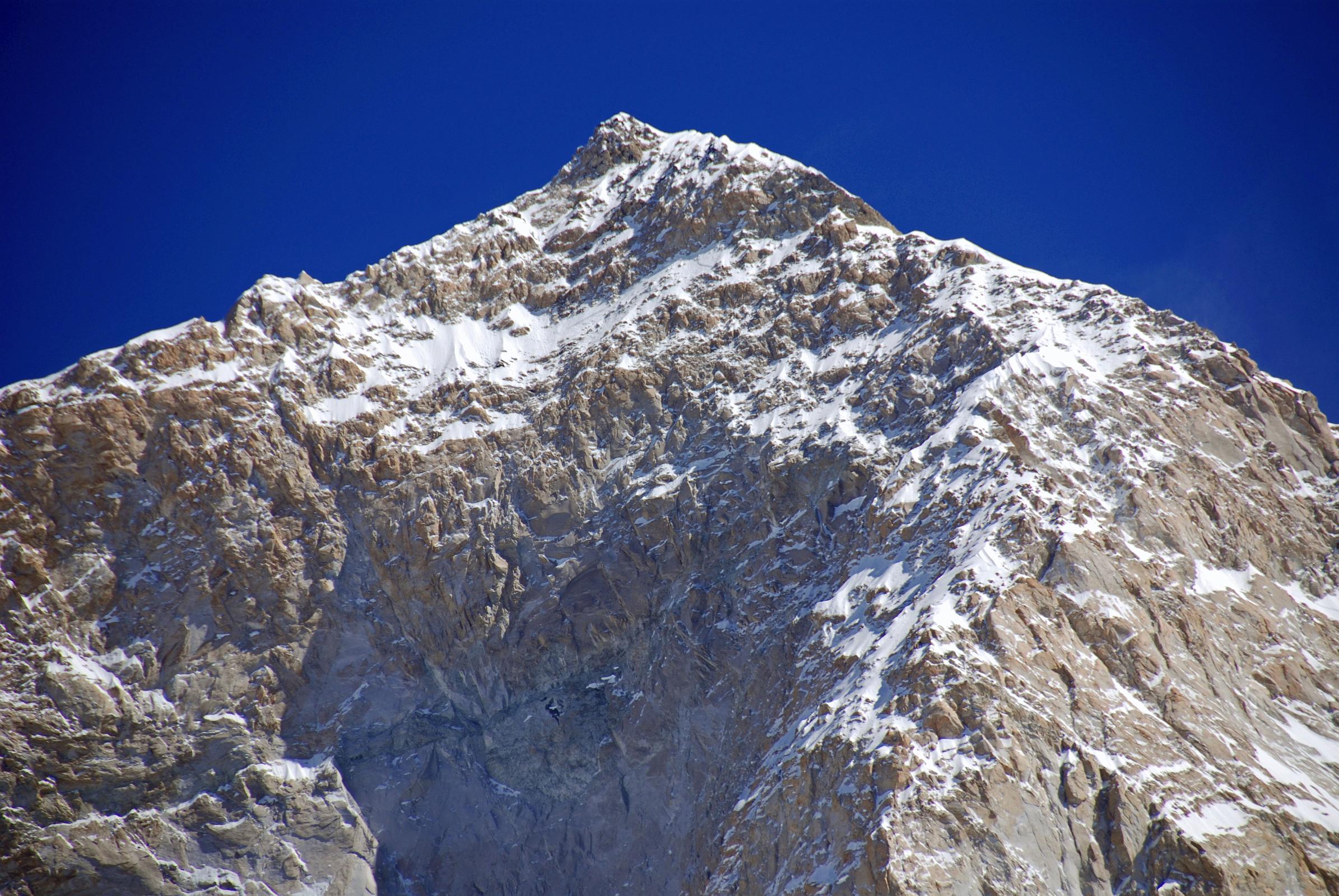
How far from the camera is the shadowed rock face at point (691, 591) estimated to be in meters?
84.9

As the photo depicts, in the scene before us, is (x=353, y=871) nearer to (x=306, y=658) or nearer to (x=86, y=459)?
(x=306, y=658)

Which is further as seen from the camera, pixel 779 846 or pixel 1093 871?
pixel 779 846

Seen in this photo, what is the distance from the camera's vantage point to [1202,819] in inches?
3172

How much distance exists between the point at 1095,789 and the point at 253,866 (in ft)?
215

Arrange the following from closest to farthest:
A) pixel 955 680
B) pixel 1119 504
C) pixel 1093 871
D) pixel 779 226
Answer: pixel 1093 871 → pixel 955 680 → pixel 1119 504 → pixel 779 226

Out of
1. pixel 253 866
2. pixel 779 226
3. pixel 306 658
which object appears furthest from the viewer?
pixel 779 226

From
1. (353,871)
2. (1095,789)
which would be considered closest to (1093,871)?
(1095,789)

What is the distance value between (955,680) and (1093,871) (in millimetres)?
14033

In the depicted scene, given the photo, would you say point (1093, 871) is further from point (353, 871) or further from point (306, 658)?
point (306, 658)

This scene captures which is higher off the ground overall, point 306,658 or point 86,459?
point 86,459

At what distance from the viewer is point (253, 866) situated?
348 feet

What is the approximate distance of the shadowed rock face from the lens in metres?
84.9

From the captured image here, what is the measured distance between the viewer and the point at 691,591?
109 m

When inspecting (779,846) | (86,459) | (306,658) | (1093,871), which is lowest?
(1093,871)
